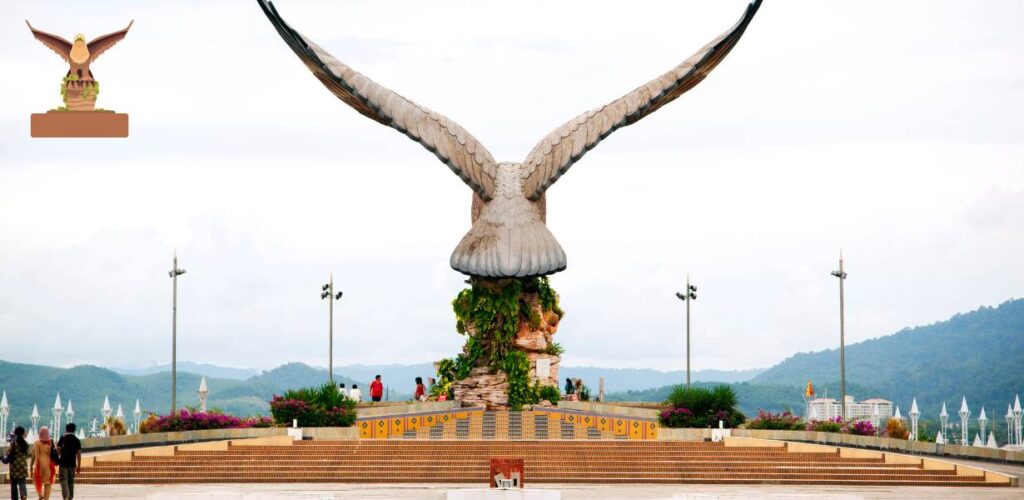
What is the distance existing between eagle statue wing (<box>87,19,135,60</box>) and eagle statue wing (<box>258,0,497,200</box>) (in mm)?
5017

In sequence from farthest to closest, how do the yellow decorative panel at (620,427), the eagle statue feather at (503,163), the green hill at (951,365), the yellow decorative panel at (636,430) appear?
1. the green hill at (951,365)
2. the eagle statue feather at (503,163)
3. the yellow decorative panel at (620,427)
4. the yellow decorative panel at (636,430)

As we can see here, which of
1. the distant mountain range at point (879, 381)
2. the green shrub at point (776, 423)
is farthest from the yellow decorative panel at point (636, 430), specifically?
the distant mountain range at point (879, 381)

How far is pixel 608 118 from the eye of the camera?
43.7 m

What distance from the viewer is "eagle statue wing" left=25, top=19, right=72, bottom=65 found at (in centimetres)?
3831

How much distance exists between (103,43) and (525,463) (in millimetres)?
15819

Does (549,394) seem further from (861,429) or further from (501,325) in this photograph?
(861,429)

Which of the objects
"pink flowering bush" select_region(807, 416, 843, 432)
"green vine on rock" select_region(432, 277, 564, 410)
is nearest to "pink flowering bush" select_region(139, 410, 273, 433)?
"green vine on rock" select_region(432, 277, 564, 410)

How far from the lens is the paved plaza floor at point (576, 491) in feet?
84.4

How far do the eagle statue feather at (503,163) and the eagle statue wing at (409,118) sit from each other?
0.03 meters

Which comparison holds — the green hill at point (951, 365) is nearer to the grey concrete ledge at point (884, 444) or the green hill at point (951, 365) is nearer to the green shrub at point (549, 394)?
the green shrub at point (549, 394)

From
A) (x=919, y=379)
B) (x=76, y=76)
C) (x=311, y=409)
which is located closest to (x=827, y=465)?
(x=311, y=409)

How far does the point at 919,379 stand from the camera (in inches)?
6594

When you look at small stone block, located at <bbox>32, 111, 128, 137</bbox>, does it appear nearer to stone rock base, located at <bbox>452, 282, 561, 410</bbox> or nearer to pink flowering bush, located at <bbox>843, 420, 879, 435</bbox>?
stone rock base, located at <bbox>452, 282, 561, 410</bbox>

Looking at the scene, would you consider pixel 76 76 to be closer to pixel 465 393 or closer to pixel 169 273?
pixel 169 273
